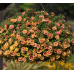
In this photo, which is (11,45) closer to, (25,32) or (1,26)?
(25,32)

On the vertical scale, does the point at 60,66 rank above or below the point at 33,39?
below

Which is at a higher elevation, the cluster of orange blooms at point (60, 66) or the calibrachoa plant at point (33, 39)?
the calibrachoa plant at point (33, 39)

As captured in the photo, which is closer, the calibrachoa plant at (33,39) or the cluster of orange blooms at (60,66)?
the calibrachoa plant at (33,39)

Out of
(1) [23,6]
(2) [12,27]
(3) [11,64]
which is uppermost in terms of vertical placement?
(1) [23,6]

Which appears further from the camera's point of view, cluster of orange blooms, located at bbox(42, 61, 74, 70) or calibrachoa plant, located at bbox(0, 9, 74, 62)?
cluster of orange blooms, located at bbox(42, 61, 74, 70)

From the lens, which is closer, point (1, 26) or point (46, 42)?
point (46, 42)

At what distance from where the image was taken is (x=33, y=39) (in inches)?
76.7

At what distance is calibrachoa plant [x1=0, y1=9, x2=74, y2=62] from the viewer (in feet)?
6.38

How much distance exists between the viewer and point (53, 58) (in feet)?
6.88

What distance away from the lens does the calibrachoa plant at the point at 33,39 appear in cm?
195

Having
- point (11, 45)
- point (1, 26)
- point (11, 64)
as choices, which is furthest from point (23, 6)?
point (11, 45)

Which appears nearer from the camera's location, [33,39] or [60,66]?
[33,39]

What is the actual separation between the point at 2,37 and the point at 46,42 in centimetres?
79

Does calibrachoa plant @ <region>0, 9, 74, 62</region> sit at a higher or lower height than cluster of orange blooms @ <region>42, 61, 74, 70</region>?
higher
